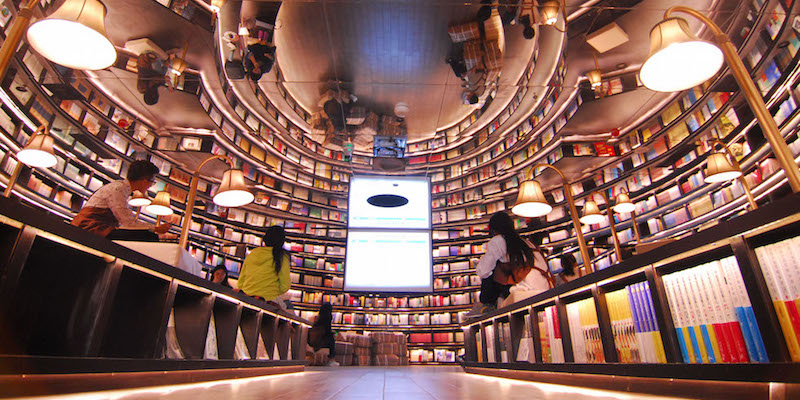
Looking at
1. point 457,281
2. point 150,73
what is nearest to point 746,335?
point 150,73

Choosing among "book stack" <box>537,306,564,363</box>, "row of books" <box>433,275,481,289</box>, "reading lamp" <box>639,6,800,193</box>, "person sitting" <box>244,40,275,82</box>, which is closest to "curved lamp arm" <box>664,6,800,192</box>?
"reading lamp" <box>639,6,800,193</box>

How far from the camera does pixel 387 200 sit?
3891 millimetres

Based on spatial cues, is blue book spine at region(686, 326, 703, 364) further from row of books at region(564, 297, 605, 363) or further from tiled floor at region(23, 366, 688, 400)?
row of books at region(564, 297, 605, 363)

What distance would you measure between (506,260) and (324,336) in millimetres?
3455

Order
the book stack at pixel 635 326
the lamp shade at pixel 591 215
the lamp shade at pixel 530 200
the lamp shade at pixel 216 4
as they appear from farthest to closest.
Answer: the lamp shade at pixel 216 4
the lamp shade at pixel 591 215
the lamp shade at pixel 530 200
the book stack at pixel 635 326

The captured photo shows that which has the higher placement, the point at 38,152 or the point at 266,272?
the point at 38,152

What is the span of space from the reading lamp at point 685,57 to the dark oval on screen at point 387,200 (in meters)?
2.36

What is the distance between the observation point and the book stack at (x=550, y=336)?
1705 mm

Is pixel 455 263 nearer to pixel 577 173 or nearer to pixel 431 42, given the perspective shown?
pixel 577 173

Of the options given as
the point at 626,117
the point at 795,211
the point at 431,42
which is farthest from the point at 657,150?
the point at 795,211

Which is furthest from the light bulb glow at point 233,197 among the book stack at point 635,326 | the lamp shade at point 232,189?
the book stack at point 635,326

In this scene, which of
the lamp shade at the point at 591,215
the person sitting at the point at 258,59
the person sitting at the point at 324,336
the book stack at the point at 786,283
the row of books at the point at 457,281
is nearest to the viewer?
the book stack at the point at 786,283

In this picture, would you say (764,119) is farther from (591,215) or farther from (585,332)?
(591,215)

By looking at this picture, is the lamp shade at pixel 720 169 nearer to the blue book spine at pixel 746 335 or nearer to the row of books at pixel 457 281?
the blue book spine at pixel 746 335
